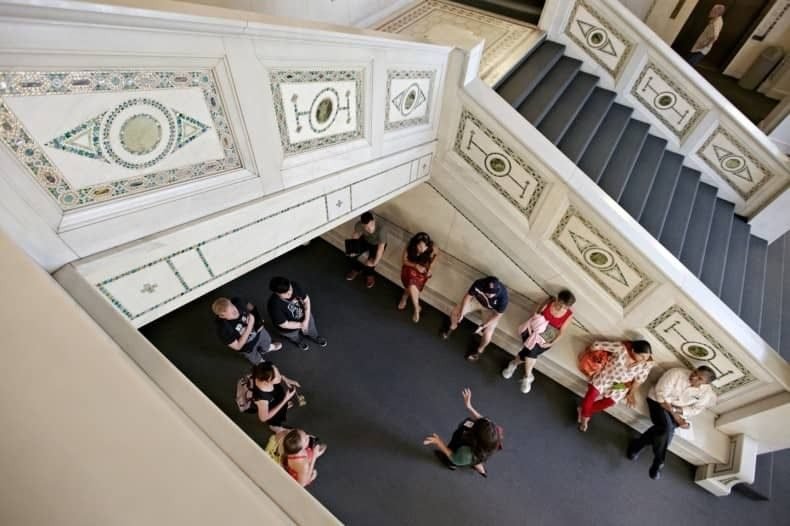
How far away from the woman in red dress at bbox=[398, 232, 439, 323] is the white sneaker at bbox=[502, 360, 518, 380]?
3.61 ft

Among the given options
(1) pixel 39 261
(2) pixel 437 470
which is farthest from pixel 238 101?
(2) pixel 437 470

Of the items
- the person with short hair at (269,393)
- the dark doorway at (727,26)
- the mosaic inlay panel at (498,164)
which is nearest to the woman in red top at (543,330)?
the mosaic inlay panel at (498,164)

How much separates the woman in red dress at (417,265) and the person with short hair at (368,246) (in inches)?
15.2

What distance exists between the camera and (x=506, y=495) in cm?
321

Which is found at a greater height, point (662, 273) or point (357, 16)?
point (357, 16)

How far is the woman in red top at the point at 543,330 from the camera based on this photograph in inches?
134

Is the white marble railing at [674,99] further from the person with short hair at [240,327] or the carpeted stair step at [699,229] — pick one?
the person with short hair at [240,327]

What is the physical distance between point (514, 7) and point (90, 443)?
607 cm

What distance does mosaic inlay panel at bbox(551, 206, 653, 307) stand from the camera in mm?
3043

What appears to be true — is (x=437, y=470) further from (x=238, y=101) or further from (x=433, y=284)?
(x=238, y=101)

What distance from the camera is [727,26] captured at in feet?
20.0

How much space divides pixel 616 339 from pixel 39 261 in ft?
13.7

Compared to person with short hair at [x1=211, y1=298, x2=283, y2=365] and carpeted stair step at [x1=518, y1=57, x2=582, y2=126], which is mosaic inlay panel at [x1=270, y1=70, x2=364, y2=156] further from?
carpeted stair step at [x1=518, y1=57, x2=582, y2=126]

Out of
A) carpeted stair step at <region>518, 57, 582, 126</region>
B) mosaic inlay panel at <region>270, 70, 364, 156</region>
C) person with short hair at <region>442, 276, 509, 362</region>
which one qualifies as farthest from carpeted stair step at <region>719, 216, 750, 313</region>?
mosaic inlay panel at <region>270, 70, 364, 156</region>
